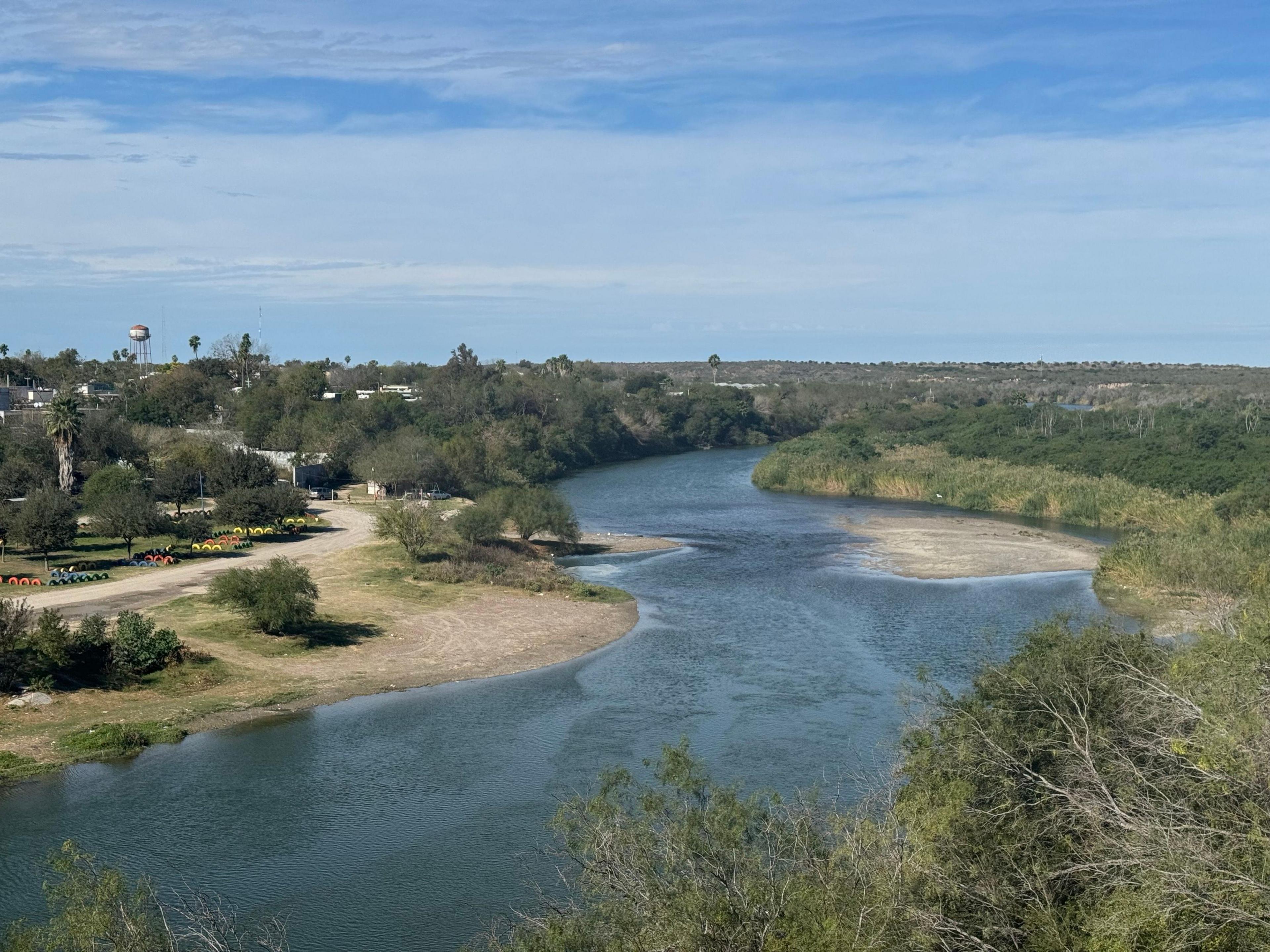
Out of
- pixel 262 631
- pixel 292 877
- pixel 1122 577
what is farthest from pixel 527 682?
pixel 1122 577

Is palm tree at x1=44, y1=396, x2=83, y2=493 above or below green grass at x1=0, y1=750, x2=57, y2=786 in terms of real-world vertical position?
above

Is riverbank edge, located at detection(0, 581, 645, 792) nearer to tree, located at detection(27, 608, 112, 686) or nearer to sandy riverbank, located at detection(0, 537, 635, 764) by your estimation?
sandy riverbank, located at detection(0, 537, 635, 764)

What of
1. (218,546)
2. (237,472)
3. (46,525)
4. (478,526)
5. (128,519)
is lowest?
(218,546)

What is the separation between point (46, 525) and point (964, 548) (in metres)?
47.4

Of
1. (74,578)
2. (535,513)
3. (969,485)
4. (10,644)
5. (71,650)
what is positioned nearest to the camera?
(10,644)

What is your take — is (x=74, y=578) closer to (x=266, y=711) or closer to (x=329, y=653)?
(x=329, y=653)

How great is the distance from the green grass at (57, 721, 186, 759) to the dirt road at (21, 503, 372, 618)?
37.0 feet

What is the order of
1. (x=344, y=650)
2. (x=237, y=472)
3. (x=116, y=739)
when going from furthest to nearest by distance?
(x=237, y=472)
(x=344, y=650)
(x=116, y=739)

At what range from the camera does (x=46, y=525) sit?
52.4 metres

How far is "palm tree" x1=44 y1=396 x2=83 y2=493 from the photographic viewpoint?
218 feet

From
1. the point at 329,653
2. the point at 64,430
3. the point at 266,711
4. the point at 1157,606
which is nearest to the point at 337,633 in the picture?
the point at 329,653

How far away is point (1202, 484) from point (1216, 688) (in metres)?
67.3

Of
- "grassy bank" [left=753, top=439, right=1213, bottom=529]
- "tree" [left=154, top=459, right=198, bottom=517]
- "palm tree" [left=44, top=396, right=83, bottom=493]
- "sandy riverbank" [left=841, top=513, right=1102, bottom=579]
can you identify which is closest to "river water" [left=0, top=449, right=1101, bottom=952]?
"sandy riverbank" [left=841, top=513, right=1102, bottom=579]

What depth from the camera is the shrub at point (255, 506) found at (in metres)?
62.1
